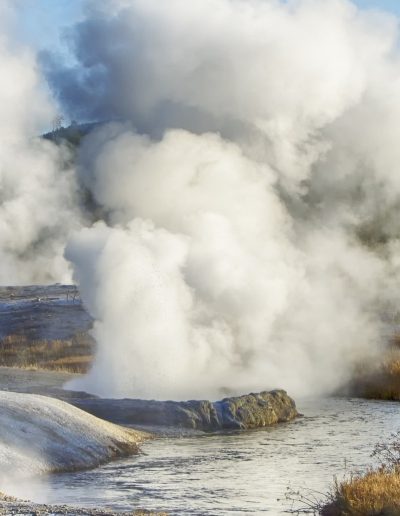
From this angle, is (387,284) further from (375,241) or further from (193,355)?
(193,355)

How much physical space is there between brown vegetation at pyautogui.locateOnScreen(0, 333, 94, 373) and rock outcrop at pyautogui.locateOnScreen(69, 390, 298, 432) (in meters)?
7.86

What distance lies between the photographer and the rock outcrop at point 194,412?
18.9 meters

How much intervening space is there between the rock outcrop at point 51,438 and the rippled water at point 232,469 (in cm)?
41

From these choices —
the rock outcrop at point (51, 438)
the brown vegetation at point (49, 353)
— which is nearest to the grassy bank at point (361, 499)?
the rock outcrop at point (51, 438)

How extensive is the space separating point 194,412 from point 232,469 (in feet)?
14.9

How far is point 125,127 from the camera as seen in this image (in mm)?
25641

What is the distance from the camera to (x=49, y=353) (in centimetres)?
3053

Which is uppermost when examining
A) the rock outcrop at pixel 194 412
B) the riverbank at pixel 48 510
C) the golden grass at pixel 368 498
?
the rock outcrop at pixel 194 412

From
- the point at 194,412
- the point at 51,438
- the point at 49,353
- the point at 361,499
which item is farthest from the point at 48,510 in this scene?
the point at 49,353

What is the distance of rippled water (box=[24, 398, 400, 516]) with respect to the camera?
1226 centimetres

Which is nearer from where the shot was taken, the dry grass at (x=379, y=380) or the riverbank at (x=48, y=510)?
the riverbank at (x=48, y=510)

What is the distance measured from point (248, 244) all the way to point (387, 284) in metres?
14.0

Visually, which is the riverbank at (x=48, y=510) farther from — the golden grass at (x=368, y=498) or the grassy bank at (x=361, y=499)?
the golden grass at (x=368, y=498)

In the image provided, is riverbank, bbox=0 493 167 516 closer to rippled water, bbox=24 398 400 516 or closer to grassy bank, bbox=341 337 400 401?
rippled water, bbox=24 398 400 516
